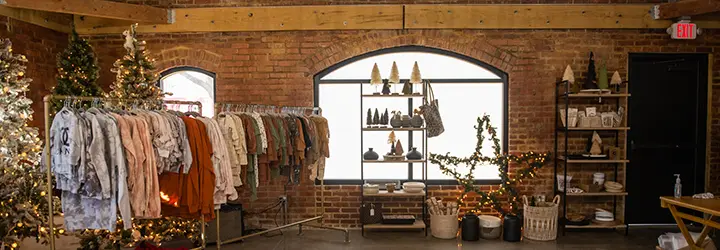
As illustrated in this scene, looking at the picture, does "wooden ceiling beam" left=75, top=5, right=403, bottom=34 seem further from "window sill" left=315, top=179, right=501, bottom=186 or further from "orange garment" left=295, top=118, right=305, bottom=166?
"window sill" left=315, top=179, right=501, bottom=186

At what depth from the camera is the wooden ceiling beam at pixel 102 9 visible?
461 centimetres

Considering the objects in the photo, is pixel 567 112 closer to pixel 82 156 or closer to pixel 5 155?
pixel 82 156

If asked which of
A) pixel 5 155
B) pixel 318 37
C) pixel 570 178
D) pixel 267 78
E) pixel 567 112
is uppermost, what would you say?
pixel 318 37

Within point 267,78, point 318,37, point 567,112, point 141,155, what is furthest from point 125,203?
point 567,112

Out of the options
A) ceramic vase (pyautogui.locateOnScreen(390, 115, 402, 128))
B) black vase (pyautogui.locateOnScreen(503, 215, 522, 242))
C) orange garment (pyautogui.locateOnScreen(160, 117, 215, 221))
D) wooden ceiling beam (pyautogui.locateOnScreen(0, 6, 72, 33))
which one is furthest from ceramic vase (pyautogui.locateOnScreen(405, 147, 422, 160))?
wooden ceiling beam (pyautogui.locateOnScreen(0, 6, 72, 33))

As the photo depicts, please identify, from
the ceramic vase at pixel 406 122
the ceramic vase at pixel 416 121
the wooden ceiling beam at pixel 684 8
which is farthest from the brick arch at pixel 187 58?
the wooden ceiling beam at pixel 684 8

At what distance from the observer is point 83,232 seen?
4.48 metres

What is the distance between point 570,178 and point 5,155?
6.39 meters

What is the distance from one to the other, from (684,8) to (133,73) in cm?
688

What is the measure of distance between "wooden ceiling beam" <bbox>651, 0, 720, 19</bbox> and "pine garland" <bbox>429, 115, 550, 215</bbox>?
7.72 feet

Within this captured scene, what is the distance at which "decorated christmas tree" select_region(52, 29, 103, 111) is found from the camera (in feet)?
17.2

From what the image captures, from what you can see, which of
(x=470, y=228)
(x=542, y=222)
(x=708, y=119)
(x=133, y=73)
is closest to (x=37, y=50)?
(x=133, y=73)

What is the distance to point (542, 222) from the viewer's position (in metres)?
5.19

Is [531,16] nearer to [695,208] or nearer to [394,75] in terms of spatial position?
[394,75]
